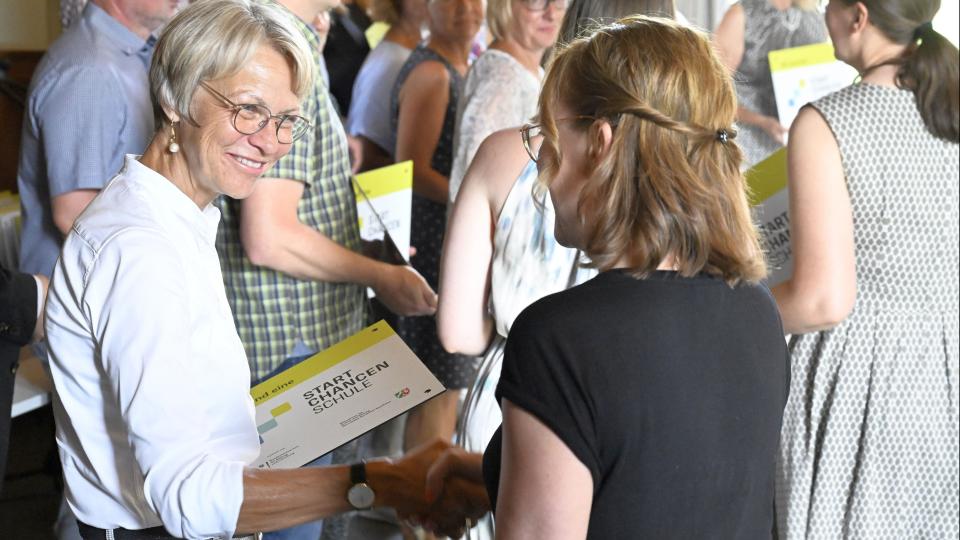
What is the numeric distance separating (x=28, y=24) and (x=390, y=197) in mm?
2042

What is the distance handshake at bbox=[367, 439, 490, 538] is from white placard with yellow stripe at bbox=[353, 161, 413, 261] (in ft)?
3.27

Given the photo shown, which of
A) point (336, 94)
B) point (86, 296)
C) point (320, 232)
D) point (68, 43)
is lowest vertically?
point (336, 94)

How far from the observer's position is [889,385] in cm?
223

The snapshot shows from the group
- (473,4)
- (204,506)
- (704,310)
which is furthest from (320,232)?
(473,4)

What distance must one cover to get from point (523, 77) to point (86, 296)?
183 cm

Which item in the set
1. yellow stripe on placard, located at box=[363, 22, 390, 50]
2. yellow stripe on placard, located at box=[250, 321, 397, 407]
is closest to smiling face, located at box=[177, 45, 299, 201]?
yellow stripe on placard, located at box=[250, 321, 397, 407]

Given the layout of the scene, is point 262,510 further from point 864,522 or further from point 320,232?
point 864,522

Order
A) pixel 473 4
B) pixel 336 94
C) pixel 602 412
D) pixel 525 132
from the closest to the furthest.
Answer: pixel 602 412, pixel 525 132, pixel 473 4, pixel 336 94

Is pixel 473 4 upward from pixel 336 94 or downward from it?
upward

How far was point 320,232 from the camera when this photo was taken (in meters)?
2.17

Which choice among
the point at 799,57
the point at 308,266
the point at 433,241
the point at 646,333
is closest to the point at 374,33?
the point at 433,241

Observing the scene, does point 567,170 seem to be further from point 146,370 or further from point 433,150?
point 433,150

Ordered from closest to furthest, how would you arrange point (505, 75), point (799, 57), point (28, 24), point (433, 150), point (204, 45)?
point (204, 45)
point (505, 75)
point (433, 150)
point (799, 57)
point (28, 24)

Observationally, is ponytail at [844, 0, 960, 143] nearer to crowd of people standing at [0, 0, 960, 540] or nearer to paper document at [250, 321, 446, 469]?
crowd of people standing at [0, 0, 960, 540]
